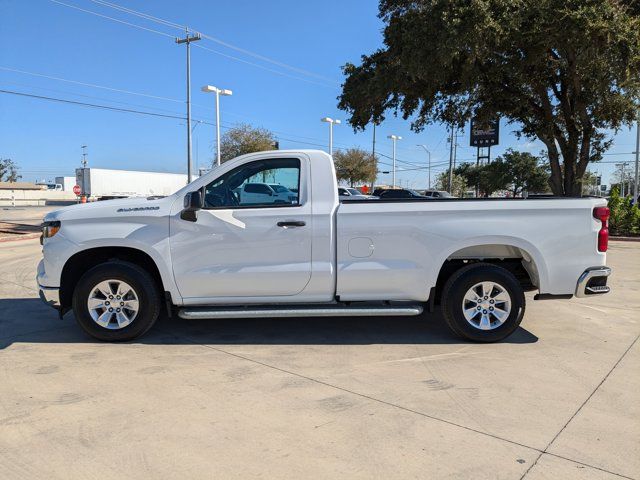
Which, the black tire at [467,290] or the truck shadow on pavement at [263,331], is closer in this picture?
the black tire at [467,290]

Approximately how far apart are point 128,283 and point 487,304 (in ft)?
12.0

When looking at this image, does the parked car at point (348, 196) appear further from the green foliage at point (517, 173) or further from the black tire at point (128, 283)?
the green foliage at point (517, 173)

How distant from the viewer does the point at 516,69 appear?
17469mm

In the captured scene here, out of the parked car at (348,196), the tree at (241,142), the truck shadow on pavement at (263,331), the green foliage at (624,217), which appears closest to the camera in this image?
the truck shadow on pavement at (263,331)

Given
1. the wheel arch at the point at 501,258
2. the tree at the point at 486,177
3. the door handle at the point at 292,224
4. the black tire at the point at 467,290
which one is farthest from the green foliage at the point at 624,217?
the tree at the point at 486,177

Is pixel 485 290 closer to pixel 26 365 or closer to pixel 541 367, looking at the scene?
pixel 541 367

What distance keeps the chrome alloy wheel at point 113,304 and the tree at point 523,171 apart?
65.5m

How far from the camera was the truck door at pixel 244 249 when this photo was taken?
505 centimetres

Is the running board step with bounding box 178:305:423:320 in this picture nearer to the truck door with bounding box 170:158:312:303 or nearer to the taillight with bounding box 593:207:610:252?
the truck door with bounding box 170:158:312:303

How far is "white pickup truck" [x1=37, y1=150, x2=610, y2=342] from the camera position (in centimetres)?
505

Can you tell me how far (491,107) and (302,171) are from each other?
1800cm

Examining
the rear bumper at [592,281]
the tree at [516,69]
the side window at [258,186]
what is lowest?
the rear bumper at [592,281]

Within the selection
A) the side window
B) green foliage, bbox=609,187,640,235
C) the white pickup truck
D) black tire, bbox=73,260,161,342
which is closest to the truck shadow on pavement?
black tire, bbox=73,260,161,342

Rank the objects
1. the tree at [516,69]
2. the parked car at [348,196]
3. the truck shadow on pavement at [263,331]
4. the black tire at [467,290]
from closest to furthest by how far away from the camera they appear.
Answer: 1. the black tire at [467,290]
2. the truck shadow on pavement at [263,331]
3. the parked car at [348,196]
4. the tree at [516,69]
